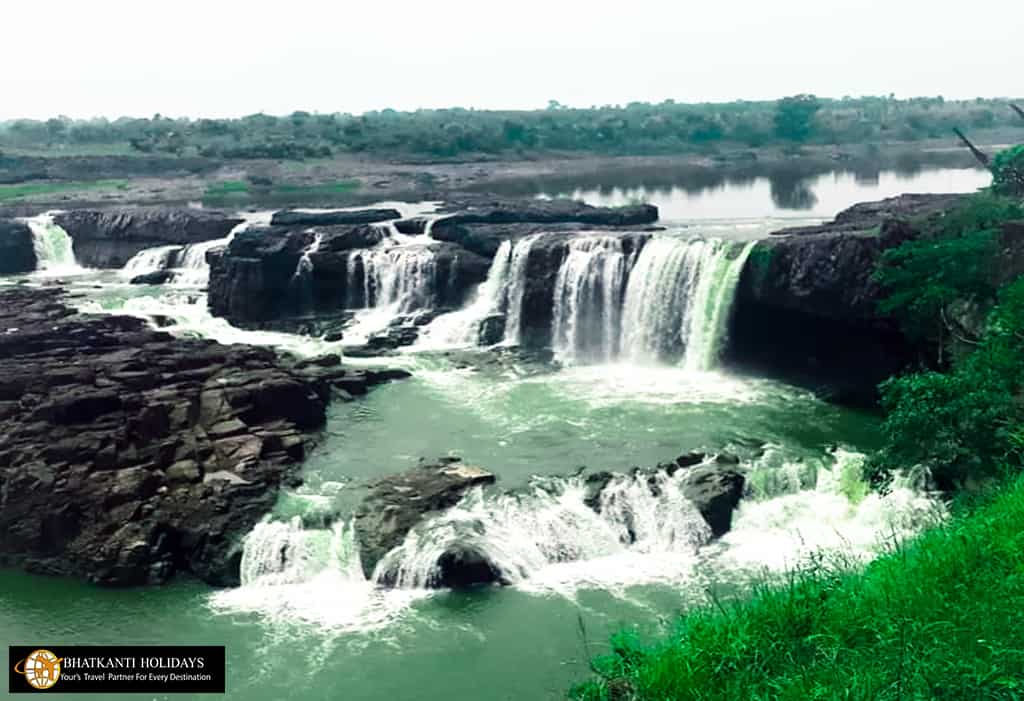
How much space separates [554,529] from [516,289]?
485 inches

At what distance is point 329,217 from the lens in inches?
1305

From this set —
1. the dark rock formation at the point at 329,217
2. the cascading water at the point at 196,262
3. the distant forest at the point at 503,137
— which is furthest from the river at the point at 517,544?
the distant forest at the point at 503,137

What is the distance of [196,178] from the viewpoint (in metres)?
62.9

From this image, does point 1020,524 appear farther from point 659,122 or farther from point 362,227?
point 659,122

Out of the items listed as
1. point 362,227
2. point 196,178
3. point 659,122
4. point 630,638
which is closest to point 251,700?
point 630,638

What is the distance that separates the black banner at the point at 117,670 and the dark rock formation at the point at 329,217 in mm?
22089

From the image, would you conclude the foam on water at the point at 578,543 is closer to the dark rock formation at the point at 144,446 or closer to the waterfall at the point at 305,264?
the dark rock formation at the point at 144,446

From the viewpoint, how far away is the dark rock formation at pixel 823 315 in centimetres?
2091

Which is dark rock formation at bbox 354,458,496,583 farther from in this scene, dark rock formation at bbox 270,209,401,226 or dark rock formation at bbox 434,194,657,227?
dark rock formation at bbox 270,209,401,226

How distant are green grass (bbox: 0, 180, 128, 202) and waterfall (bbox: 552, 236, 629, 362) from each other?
120 ft

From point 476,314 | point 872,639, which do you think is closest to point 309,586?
point 872,639

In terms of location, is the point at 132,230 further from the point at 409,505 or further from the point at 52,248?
the point at 409,505

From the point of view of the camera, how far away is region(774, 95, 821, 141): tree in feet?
262

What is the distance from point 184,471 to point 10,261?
83.0 feet
